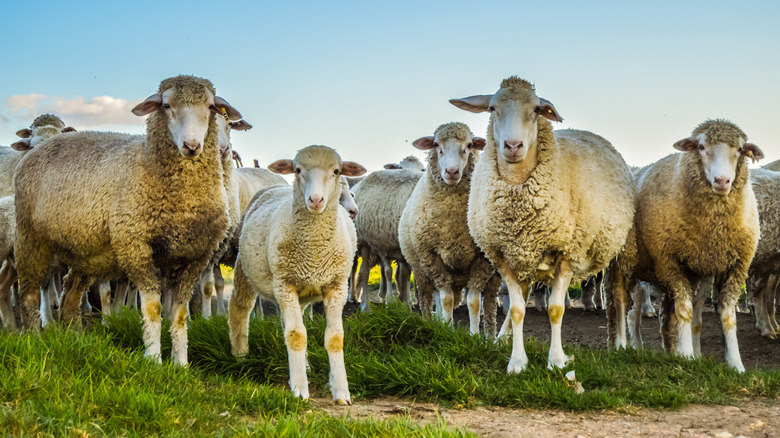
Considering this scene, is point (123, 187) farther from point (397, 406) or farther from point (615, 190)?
point (615, 190)

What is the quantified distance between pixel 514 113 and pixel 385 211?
14.3 ft

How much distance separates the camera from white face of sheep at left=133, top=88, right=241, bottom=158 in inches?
210

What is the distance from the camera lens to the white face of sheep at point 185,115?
5344mm

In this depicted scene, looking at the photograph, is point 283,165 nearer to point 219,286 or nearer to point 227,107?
point 227,107

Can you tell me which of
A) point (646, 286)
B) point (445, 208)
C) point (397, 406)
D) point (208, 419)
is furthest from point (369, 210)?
point (208, 419)

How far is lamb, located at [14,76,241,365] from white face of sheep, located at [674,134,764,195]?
4033 mm

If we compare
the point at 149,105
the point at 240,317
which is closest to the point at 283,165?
the point at 149,105

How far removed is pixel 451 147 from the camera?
7664mm

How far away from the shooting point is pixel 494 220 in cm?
615

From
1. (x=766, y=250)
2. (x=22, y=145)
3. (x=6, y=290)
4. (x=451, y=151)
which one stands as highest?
(x=22, y=145)

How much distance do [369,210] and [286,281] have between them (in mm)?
5303

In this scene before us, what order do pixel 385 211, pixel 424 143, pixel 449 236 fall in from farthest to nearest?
pixel 385 211, pixel 424 143, pixel 449 236

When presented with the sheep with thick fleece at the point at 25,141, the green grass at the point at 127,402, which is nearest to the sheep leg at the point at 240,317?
the green grass at the point at 127,402

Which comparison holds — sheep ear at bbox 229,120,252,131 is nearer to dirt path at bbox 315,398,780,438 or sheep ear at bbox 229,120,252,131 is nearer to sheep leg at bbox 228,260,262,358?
sheep leg at bbox 228,260,262,358
